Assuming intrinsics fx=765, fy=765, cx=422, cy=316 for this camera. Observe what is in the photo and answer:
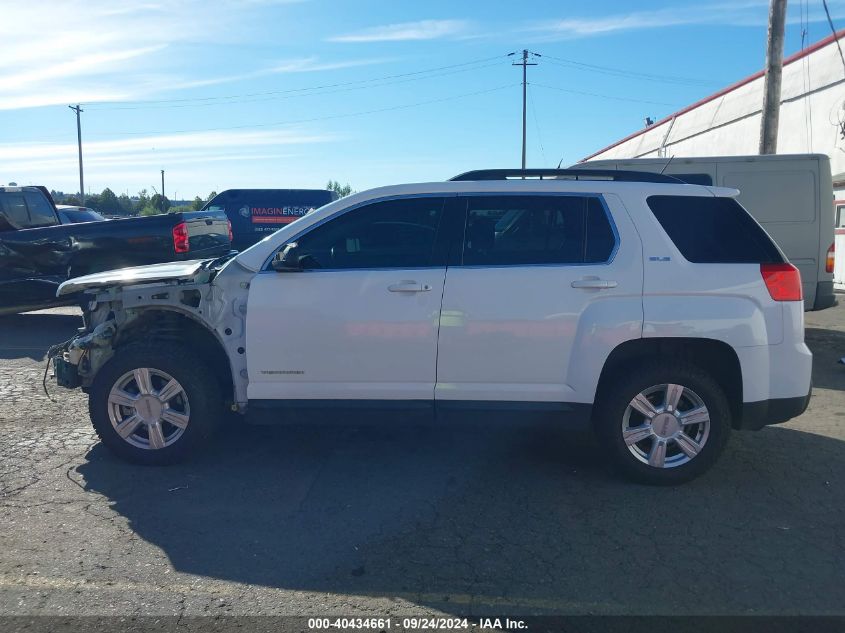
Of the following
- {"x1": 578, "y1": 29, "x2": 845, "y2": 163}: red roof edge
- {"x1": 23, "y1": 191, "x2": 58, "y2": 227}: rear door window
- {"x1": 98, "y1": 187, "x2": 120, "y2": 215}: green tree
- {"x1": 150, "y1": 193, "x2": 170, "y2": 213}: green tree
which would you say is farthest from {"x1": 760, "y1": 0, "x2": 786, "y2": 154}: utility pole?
{"x1": 98, "y1": 187, "x2": 120, "y2": 215}: green tree

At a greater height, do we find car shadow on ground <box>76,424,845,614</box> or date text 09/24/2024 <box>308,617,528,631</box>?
car shadow on ground <box>76,424,845,614</box>

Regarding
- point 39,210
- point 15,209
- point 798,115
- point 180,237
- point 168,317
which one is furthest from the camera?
point 798,115

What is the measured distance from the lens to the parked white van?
9.79 meters

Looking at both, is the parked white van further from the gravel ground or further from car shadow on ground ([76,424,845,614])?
car shadow on ground ([76,424,845,614])

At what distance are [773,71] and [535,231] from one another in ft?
35.5

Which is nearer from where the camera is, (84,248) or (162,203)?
(84,248)

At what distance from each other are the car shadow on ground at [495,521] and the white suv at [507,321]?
1.40ft

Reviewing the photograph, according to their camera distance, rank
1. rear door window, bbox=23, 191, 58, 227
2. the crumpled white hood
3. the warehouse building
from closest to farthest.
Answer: the crumpled white hood, rear door window, bbox=23, 191, 58, 227, the warehouse building

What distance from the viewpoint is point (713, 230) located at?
5.07 m

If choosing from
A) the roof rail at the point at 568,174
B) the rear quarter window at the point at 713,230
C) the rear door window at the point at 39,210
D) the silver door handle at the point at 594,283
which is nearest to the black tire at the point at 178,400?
the roof rail at the point at 568,174

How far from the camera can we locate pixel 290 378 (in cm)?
511

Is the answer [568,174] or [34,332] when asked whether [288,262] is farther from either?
[34,332]

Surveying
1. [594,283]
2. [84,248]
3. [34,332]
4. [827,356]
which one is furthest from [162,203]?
[594,283]

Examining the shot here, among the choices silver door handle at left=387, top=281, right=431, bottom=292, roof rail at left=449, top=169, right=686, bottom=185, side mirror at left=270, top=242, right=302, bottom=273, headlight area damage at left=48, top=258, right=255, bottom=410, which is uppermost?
roof rail at left=449, top=169, right=686, bottom=185
